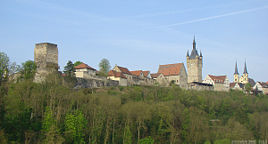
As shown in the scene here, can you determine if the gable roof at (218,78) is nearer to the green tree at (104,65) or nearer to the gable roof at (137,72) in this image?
the gable roof at (137,72)

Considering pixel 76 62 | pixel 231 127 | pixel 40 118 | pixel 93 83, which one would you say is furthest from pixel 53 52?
pixel 231 127

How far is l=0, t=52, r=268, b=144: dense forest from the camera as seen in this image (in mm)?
31812

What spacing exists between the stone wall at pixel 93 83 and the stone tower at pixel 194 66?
110ft

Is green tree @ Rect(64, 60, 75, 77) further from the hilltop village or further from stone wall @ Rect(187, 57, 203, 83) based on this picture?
stone wall @ Rect(187, 57, 203, 83)

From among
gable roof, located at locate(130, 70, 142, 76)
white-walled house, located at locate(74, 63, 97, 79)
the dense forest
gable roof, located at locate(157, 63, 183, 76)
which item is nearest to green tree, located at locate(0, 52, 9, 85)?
the dense forest

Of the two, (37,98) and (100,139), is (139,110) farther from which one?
(37,98)

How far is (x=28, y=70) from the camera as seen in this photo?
42375 millimetres

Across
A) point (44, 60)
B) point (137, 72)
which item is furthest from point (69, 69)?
point (137, 72)

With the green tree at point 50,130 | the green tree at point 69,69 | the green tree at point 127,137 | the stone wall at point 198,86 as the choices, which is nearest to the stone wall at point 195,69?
the stone wall at point 198,86

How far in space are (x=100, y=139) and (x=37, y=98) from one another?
8.20m

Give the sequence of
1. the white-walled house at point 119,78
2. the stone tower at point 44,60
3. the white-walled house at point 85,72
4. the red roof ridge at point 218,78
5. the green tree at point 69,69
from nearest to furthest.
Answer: the stone tower at point 44,60 → the green tree at point 69,69 → the white-walled house at point 85,72 → the white-walled house at point 119,78 → the red roof ridge at point 218,78

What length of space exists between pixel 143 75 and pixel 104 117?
30791 mm

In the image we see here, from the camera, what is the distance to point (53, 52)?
147 feet

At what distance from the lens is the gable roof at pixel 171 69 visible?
75.9 metres
